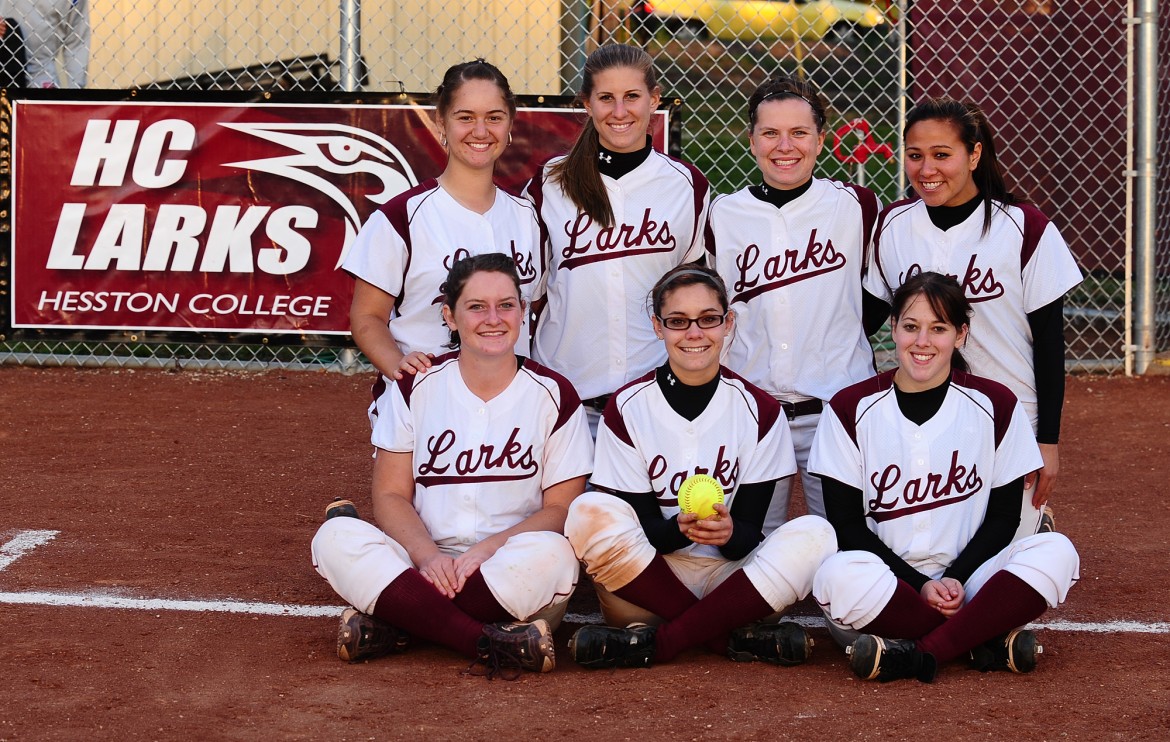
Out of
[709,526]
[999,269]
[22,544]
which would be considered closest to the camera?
[709,526]

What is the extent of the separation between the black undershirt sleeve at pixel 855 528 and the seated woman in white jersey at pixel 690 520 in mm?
77

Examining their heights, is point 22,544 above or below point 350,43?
below

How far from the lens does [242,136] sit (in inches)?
280

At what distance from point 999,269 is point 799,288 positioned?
1.76ft

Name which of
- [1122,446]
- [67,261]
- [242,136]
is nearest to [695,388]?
[1122,446]

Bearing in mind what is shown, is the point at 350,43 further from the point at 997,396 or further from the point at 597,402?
the point at 997,396

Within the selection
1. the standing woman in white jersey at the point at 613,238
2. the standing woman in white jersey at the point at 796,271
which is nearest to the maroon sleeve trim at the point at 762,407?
the standing woman in white jersey at the point at 796,271

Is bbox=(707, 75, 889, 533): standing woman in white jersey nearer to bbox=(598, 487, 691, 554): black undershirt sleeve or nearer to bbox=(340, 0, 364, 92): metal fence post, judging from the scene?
bbox=(598, 487, 691, 554): black undershirt sleeve

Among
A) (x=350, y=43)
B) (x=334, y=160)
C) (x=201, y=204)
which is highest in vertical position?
(x=350, y=43)

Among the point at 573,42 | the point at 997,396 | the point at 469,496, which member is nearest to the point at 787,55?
the point at 573,42

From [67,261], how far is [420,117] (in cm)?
192

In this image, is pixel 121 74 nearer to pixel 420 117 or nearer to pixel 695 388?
pixel 420 117

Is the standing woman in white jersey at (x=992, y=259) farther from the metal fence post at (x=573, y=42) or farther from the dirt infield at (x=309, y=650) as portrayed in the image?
the metal fence post at (x=573, y=42)

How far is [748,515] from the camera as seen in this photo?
3.71 metres
